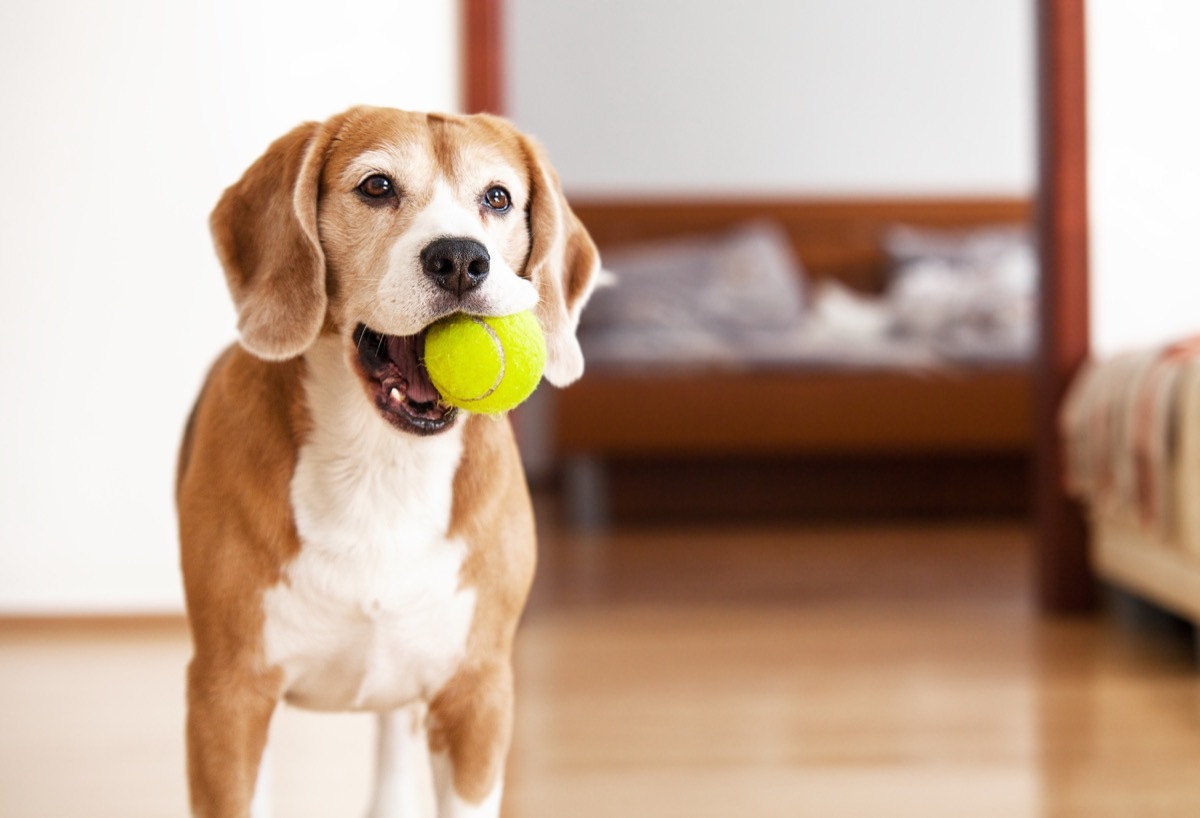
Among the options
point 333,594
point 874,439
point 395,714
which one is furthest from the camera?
point 874,439

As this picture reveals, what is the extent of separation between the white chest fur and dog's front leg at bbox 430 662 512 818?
0.03 m

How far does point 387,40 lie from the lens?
2.99m

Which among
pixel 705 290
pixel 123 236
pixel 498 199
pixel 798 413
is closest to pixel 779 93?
pixel 705 290

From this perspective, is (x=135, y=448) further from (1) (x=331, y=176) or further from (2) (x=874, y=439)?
(2) (x=874, y=439)

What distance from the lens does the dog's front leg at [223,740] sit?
4.08ft

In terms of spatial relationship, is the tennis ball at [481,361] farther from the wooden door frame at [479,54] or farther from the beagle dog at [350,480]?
the wooden door frame at [479,54]

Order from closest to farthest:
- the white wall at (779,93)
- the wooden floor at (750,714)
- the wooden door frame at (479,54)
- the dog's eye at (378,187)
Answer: the dog's eye at (378,187)
the wooden floor at (750,714)
the wooden door frame at (479,54)
the white wall at (779,93)

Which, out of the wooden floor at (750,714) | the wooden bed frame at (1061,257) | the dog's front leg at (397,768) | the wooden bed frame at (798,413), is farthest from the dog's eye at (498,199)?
the wooden bed frame at (798,413)

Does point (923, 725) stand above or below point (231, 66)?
below

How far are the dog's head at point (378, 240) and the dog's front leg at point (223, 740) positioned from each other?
1.01 feet

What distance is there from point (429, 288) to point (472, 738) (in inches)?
18.5

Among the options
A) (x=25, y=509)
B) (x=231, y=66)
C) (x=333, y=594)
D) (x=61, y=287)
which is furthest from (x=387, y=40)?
(x=333, y=594)

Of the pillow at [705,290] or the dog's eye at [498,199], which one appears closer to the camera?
the dog's eye at [498,199]

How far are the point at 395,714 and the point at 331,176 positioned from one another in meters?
0.74
